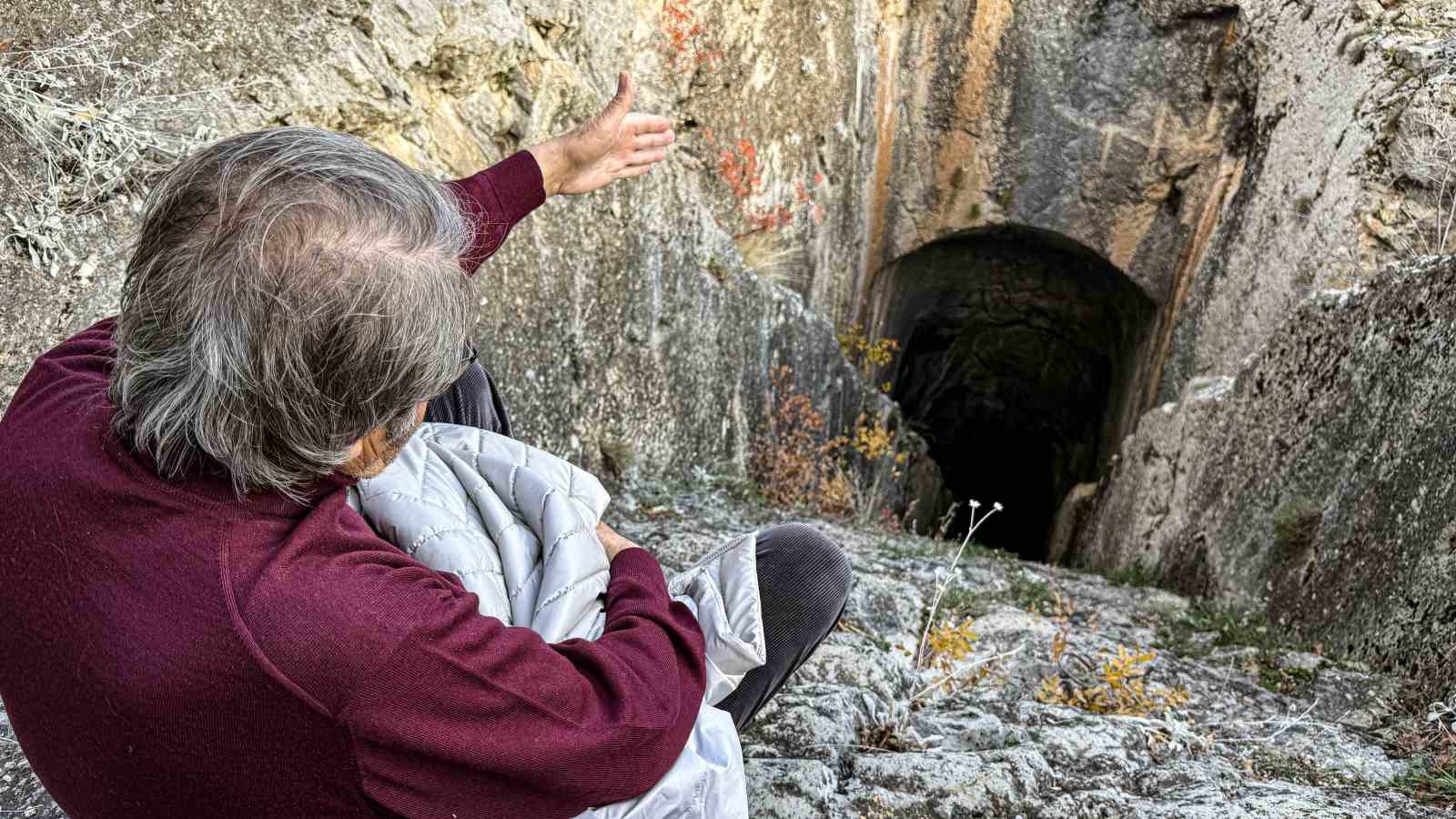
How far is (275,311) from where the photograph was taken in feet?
3.39

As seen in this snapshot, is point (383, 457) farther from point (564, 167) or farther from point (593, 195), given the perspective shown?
point (593, 195)

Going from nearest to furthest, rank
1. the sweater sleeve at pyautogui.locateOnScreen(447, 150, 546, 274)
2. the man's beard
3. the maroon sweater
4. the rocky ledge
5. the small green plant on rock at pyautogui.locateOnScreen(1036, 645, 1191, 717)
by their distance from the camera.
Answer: the maroon sweater → the man's beard → the sweater sleeve at pyautogui.locateOnScreen(447, 150, 546, 274) → the rocky ledge → the small green plant on rock at pyautogui.locateOnScreen(1036, 645, 1191, 717)

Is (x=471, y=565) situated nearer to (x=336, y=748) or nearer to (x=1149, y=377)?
(x=336, y=748)

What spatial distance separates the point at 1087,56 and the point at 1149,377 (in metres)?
2.56

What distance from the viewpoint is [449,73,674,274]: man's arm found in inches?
75.3

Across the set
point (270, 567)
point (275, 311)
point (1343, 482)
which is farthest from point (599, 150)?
point (1343, 482)

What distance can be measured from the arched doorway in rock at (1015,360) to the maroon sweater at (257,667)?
806 centimetres

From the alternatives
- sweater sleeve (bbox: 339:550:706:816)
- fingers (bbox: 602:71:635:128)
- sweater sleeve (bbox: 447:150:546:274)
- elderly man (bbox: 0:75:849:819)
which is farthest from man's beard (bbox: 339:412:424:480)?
fingers (bbox: 602:71:635:128)

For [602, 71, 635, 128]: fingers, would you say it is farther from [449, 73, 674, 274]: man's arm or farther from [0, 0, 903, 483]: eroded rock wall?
[0, 0, 903, 483]: eroded rock wall

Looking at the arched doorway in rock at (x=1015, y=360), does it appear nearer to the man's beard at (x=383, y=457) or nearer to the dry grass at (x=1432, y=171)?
the dry grass at (x=1432, y=171)

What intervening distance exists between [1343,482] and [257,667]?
11.8 ft

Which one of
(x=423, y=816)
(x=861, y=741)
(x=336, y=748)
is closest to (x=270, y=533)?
(x=336, y=748)

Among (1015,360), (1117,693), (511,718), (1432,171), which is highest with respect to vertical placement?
(1432,171)

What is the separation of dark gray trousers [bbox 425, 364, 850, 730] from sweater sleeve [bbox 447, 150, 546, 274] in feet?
1.14
